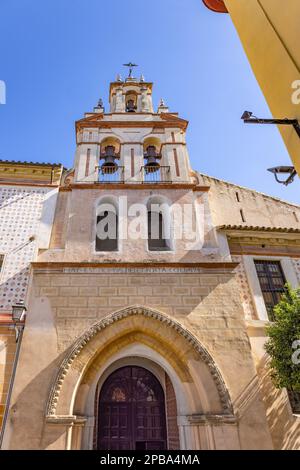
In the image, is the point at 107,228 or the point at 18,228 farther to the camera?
the point at 107,228

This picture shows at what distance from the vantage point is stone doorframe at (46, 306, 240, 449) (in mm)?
5613

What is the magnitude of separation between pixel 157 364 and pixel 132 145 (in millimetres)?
6883

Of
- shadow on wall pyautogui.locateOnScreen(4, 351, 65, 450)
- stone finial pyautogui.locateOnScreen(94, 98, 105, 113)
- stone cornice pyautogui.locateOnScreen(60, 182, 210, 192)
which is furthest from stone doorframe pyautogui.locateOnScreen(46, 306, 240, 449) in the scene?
stone finial pyautogui.locateOnScreen(94, 98, 105, 113)

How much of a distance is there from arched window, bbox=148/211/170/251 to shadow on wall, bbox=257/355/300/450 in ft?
12.6

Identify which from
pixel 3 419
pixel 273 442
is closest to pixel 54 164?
pixel 3 419

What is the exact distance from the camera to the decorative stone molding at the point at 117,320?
18.7ft

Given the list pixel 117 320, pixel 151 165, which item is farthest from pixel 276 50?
pixel 151 165

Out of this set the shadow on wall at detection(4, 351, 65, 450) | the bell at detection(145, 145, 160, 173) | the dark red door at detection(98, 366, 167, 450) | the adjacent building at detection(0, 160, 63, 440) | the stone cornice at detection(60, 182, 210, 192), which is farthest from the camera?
the bell at detection(145, 145, 160, 173)

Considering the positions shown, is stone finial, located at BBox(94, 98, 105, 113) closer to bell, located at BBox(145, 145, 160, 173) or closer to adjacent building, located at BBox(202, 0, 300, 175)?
bell, located at BBox(145, 145, 160, 173)

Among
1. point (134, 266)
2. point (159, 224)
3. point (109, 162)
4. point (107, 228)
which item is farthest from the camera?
point (109, 162)

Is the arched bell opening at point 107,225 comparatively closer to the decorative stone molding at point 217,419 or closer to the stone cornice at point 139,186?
the stone cornice at point 139,186

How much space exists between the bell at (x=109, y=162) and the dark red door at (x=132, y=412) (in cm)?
591

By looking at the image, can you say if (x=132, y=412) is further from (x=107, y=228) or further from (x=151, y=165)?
(x=151, y=165)

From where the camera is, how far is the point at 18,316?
6.05 meters
